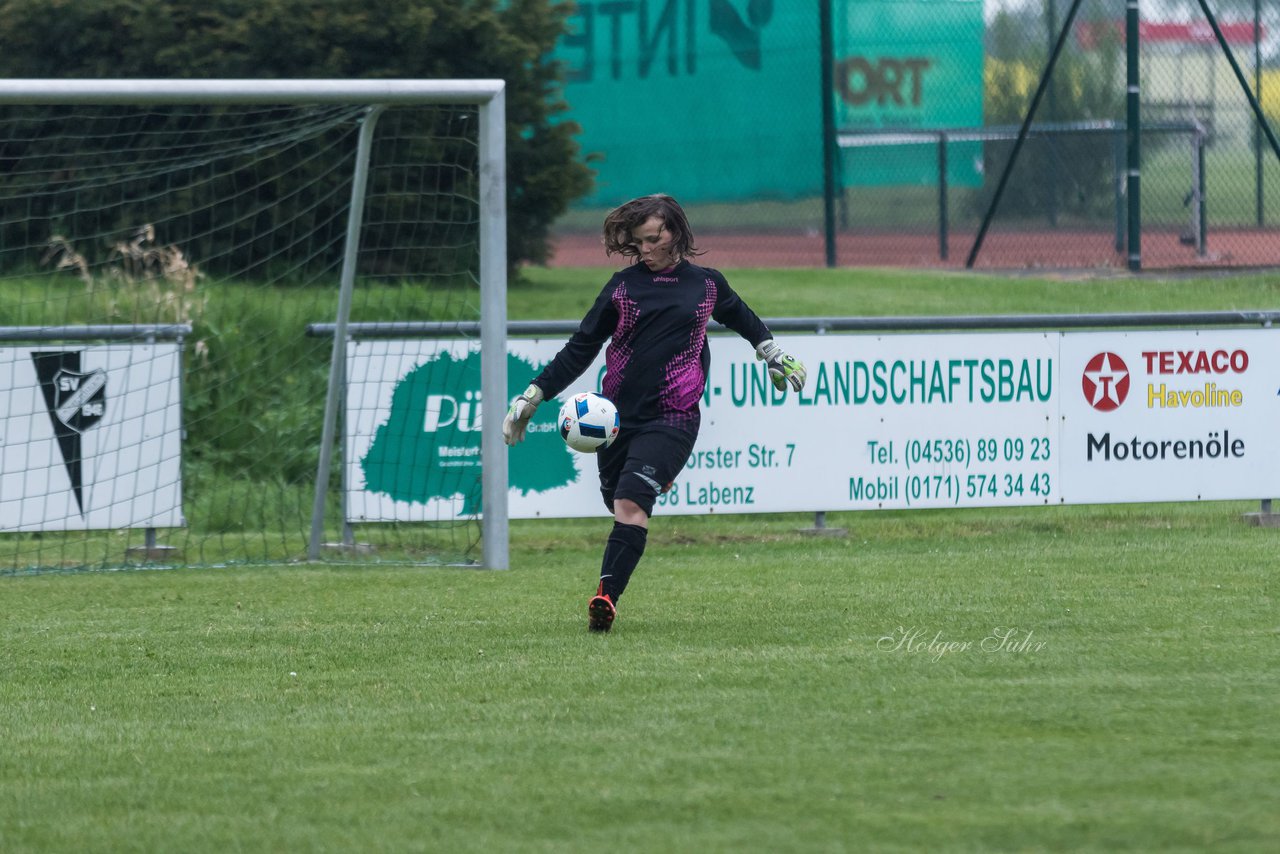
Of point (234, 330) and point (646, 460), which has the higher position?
point (234, 330)

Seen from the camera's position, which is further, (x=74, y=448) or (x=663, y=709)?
(x=74, y=448)

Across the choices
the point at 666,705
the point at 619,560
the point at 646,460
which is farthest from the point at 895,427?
the point at 666,705

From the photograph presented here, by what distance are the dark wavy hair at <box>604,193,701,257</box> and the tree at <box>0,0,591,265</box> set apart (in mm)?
8906

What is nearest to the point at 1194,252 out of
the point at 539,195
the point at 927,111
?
the point at 927,111

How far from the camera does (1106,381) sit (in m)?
10.0

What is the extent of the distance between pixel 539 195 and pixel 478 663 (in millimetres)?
10163

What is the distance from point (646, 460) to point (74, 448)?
4312mm

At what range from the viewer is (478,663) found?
611 cm

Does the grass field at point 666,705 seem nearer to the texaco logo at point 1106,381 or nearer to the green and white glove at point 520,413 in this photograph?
the green and white glove at point 520,413

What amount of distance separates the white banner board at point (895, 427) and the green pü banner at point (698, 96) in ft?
28.8

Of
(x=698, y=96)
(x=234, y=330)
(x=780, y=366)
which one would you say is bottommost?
(x=780, y=366)

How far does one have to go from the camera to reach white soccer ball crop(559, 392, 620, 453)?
6.67m

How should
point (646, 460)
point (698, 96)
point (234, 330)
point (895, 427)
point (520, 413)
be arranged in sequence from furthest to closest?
point (698, 96), point (234, 330), point (895, 427), point (520, 413), point (646, 460)

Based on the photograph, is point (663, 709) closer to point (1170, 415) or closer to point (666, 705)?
point (666, 705)
